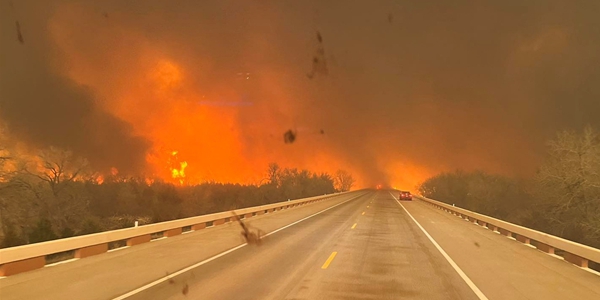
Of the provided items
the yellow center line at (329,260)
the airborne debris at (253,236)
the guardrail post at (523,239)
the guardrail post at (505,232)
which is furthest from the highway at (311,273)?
the guardrail post at (505,232)

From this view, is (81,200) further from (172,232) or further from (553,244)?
(553,244)

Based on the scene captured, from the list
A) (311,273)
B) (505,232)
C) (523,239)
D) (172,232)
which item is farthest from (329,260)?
(505,232)

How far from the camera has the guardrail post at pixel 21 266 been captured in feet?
31.0

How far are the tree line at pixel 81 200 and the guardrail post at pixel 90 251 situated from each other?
666 cm

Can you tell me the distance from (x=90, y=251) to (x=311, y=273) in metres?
6.75

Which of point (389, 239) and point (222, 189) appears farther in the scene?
point (222, 189)

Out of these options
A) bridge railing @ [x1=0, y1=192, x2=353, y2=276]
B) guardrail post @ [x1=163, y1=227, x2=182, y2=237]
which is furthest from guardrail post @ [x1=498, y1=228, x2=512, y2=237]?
guardrail post @ [x1=163, y1=227, x2=182, y2=237]

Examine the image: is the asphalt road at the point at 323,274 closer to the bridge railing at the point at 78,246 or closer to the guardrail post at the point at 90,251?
the bridge railing at the point at 78,246

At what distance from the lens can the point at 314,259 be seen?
39.1 ft

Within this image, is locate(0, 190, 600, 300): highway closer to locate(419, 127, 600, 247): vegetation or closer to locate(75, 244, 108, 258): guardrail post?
locate(75, 244, 108, 258): guardrail post

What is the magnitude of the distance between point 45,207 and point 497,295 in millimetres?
26774

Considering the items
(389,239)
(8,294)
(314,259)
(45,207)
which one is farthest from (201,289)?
(45,207)

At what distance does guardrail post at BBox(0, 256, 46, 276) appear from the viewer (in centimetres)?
944

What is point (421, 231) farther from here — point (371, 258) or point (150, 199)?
point (150, 199)
